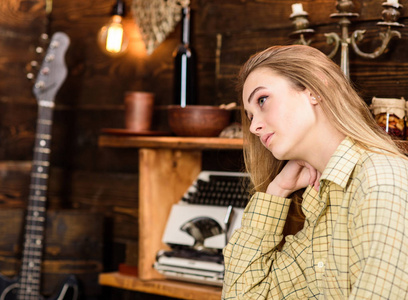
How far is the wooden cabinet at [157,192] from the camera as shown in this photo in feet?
7.79

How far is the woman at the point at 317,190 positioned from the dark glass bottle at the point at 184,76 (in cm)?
72

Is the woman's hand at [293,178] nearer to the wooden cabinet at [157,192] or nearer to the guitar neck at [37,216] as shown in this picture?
the wooden cabinet at [157,192]

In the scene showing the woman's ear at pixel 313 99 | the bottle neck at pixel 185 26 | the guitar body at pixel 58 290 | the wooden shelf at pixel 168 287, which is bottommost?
the guitar body at pixel 58 290

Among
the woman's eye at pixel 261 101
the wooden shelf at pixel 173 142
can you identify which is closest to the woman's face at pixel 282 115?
the woman's eye at pixel 261 101

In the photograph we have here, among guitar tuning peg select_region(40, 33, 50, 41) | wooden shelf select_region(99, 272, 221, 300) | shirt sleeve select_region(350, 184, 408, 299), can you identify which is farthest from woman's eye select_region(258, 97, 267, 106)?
guitar tuning peg select_region(40, 33, 50, 41)

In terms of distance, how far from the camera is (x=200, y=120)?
7.80 feet

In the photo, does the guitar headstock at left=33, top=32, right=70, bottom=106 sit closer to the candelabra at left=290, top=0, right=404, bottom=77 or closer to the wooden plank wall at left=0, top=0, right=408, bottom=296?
the wooden plank wall at left=0, top=0, right=408, bottom=296

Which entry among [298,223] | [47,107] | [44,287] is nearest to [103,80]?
[47,107]

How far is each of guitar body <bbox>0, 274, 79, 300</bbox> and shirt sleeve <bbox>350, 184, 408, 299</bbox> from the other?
1.73 m

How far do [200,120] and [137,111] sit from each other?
418 mm

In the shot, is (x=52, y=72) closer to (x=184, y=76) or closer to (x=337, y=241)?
(x=184, y=76)

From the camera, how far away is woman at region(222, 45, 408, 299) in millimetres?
1356

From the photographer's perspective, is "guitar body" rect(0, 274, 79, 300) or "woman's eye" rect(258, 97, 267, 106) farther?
"guitar body" rect(0, 274, 79, 300)

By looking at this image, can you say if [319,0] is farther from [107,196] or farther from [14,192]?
[14,192]
